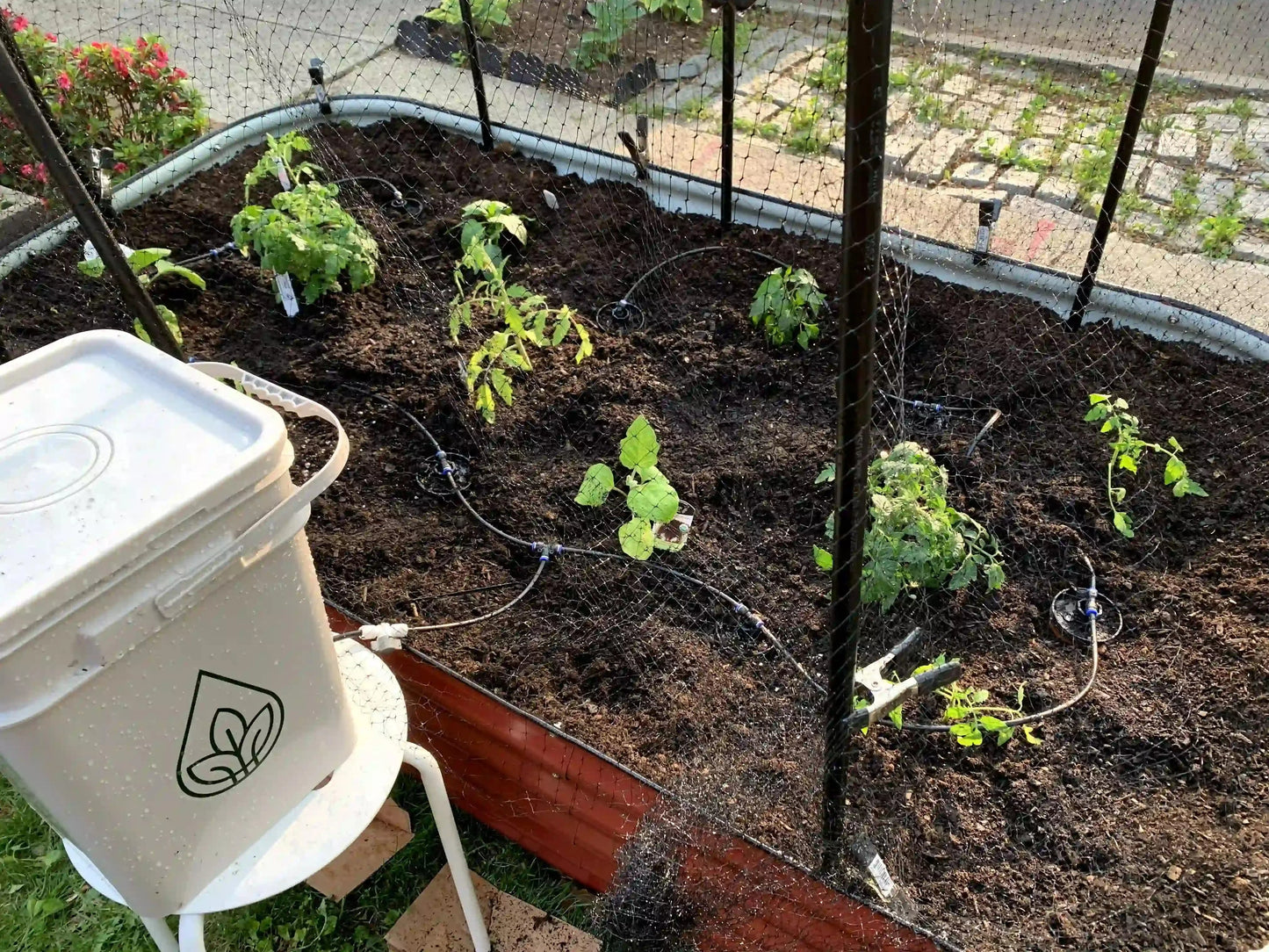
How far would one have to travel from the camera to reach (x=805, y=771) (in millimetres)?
2041

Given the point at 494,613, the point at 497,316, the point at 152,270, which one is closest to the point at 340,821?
the point at 494,613

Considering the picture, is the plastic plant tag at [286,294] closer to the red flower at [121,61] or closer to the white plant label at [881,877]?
the red flower at [121,61]

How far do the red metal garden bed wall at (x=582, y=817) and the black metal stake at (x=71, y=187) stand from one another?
0.89m

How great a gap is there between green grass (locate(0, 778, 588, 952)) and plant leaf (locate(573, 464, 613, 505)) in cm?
84

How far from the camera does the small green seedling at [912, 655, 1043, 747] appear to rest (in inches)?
83.8

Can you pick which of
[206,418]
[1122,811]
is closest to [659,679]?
[1122,811]

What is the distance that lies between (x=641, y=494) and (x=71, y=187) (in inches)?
57.9

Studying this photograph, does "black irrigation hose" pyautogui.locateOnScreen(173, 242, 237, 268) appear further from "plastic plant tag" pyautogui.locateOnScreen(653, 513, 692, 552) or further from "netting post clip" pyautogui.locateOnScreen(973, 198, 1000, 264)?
"netting post clip" pyautogui.locateOnScreen(973, 198, 1000, 264)

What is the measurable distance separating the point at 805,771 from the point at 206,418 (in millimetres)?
1362

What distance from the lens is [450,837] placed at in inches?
75.3

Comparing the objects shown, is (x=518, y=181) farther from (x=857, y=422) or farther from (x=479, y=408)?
(x=857, y=422)

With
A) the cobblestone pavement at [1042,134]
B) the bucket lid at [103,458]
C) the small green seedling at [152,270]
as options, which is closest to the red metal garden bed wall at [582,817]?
the bucket lid at [103,458]

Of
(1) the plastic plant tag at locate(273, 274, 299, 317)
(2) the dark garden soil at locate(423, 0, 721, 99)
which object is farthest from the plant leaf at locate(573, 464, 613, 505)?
(2) the dark garden soil at locate(423, 0, 721, 99)

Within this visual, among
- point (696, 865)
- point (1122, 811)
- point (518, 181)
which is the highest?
point (518, 181)
